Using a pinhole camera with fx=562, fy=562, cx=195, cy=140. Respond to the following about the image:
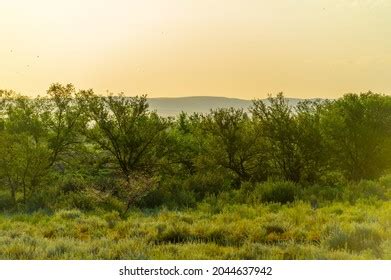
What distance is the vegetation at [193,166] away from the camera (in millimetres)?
17031

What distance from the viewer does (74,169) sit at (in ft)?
108

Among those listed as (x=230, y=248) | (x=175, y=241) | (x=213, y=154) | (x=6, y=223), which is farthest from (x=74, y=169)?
(x=230, y=248)

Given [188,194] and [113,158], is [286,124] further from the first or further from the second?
[113,158]

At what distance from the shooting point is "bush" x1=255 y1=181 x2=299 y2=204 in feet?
68.2

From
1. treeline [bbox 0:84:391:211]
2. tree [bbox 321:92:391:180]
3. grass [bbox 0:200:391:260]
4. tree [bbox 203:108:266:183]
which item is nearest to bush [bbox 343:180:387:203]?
grass [bbox 0:200:391:260]

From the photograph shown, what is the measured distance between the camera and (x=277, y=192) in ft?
69.7

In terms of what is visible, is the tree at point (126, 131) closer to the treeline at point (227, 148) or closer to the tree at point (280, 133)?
the treeline at point (227, 148)

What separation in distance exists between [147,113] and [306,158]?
815cm

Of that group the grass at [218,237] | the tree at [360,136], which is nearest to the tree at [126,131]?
the tree at [360,136]

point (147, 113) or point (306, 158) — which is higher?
point (147, 113)

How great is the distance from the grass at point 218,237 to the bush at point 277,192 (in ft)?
11.2

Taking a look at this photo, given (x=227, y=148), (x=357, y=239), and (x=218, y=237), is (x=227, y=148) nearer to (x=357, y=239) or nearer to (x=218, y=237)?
(x=218, y=237)

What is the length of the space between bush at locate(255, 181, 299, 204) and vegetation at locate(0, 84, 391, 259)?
46mm
